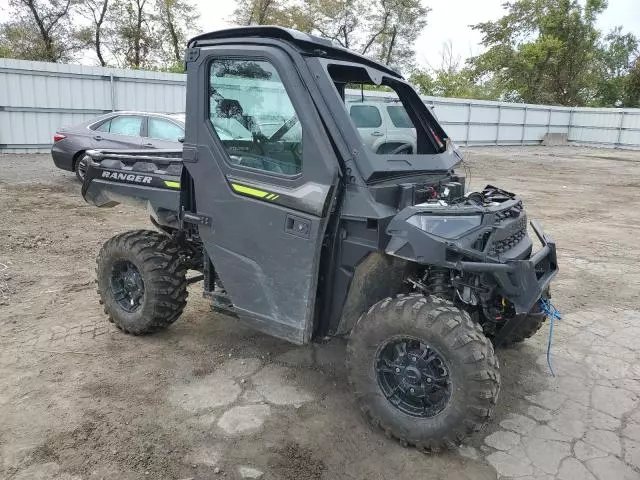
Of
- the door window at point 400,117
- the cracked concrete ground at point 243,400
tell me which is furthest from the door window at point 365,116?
the cracked concrete ground at point 243,400

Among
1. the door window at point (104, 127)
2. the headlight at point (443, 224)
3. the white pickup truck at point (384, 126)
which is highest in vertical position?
the white pickup truck at point (384, 126)

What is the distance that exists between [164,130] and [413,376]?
Result: 7.69 m

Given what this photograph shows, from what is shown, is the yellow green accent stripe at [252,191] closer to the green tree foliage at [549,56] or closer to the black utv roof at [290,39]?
the black utv roof at [290,39]

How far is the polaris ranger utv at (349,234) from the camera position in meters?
2.86

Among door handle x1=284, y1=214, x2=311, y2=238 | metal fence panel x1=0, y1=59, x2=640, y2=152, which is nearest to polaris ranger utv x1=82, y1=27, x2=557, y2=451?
door handle x1=284, y1=214, x2=311, y2=238

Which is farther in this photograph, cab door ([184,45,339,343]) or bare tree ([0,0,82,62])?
bare tree ([0,0,82,62])

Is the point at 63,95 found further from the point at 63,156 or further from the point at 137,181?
the point at 137,181

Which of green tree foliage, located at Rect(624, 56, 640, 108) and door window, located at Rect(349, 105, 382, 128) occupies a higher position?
green tree foliage, located at Rect(624, 56, 640, 108)

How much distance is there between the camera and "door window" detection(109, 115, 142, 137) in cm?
966

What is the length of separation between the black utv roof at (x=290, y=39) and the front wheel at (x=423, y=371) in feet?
5.05

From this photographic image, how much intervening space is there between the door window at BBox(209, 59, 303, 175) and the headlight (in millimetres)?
752

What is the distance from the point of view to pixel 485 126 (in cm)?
2609

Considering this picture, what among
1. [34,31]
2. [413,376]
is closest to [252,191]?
[413,376]

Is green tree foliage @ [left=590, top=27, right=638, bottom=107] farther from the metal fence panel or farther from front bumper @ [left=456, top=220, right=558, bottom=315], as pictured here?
front bumper @ [left=456, top=220, right=558, bottom=315]
